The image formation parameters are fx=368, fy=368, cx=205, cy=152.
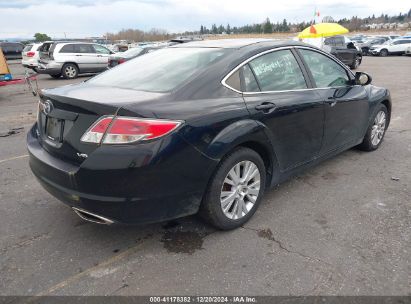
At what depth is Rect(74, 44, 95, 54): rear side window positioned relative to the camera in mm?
17031

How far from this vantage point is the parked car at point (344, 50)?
19.7 meters

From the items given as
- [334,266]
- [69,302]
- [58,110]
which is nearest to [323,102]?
[334,266]

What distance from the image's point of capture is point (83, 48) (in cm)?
1728

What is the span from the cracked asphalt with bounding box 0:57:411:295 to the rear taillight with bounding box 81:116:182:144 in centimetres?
98

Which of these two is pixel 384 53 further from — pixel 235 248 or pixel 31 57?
pixel 235 248

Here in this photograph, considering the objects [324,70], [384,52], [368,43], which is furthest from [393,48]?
[324,70]

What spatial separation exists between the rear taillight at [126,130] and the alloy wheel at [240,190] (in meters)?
0.81

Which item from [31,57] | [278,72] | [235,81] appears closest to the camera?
[235,81]

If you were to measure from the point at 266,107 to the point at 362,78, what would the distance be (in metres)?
2.37

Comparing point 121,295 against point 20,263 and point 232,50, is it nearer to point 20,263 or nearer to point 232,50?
point 20,263

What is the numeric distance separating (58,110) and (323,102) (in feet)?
8.56

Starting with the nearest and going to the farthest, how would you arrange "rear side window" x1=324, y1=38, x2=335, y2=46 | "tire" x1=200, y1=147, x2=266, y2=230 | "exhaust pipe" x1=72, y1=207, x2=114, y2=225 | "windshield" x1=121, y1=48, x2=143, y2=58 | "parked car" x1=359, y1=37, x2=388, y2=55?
"exhaust pipe" x1=72, y1=207, x2=114, y2=225, "tire" x1=200, y1=147, x2=266, y2=230, "windshield" x1=121, y1=48, x2=143, y2=58, "rear side window" x1=324, y1=38, x2=335, y2=46, "parked car" x1=359, y1=37, x2=388, y2=55

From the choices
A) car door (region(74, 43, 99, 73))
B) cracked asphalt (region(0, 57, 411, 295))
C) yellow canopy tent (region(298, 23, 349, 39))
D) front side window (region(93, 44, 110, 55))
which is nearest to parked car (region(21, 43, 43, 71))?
car door (region(74, 43, 99, 73))

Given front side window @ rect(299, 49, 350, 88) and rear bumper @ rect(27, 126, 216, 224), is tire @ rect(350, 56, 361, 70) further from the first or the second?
rear bumper @ rect(27, 126, 216, 224)
